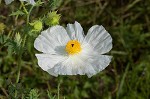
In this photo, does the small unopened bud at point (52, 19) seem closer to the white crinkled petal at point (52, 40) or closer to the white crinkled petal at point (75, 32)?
the white crinkled petal at point (52, 40)

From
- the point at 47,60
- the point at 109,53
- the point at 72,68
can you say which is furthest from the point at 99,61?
the point at 109,53

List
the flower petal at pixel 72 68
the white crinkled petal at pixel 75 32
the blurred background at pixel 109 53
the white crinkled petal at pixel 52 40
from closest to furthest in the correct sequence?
the flower petal at pixel 72 68 → the white crinkled petal at pixel 52 40 → the white crinkled petal at pixel 75 32 → the blurred background at pixel 109 53

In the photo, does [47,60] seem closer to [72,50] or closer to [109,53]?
[72,50]

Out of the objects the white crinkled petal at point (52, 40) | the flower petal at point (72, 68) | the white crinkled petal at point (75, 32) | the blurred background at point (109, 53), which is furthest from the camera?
the blurred background at point (109, 53)

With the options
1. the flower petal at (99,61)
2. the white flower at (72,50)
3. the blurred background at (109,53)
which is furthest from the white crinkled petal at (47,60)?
the blurred background at (109,53)

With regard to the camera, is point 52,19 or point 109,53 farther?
point 109,53

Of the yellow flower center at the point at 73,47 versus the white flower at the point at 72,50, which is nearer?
the white flower at the point at 72,50

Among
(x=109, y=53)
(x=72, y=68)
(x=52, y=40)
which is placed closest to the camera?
(x=72, y=68)
